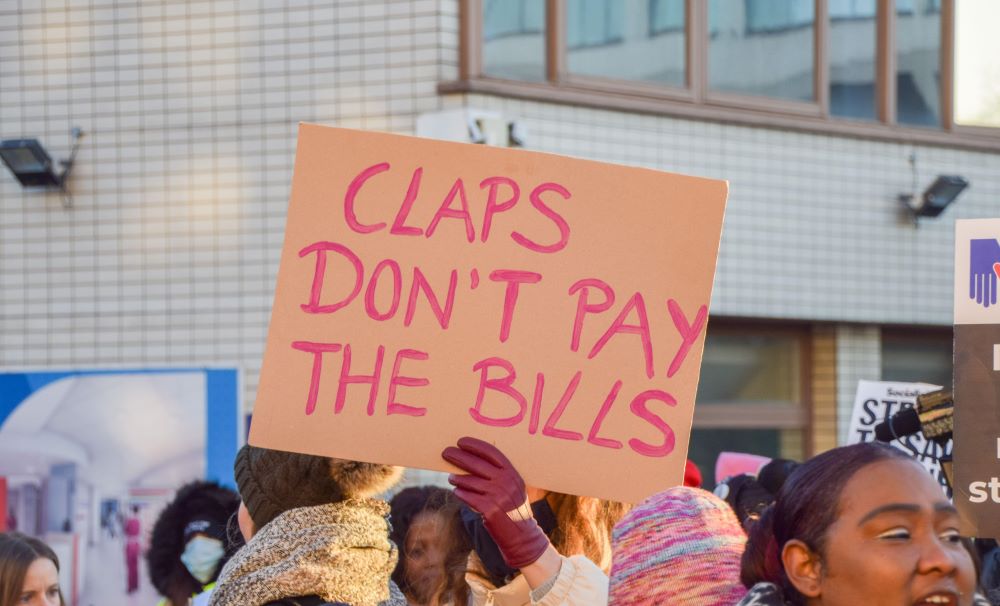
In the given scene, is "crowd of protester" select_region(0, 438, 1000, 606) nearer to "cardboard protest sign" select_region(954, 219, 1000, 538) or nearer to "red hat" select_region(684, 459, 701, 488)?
"cardboard protest sign" select_region(954, 219, 1000, 538)

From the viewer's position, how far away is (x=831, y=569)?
6.18 feet

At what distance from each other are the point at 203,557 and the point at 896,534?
3.10 metres

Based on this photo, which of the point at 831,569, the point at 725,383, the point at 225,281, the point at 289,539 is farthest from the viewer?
the point at 725,383

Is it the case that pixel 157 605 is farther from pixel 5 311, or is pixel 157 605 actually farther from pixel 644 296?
pixel 5 311

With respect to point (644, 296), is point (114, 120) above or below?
above

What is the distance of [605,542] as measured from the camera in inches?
125

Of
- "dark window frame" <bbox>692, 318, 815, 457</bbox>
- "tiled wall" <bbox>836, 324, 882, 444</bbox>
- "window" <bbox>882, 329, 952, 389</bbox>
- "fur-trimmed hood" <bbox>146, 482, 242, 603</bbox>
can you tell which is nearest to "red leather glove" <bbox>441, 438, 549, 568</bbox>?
"fur-trimmed hood" <bbox>146, 482, 242, 603</bbox>

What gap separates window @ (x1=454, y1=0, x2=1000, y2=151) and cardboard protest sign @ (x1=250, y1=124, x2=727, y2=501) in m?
5.05

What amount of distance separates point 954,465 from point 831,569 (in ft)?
3.10

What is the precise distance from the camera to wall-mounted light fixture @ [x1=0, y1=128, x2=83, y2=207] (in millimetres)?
7844

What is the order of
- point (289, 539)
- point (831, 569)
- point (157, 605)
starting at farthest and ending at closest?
point (157, 605)
point (289, 539)
point (831, 569)

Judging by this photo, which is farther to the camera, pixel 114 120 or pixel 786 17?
pixel 786 17

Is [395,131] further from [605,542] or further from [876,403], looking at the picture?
A: [605,542]

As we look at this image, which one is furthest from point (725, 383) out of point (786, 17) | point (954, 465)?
point (954, 465)
